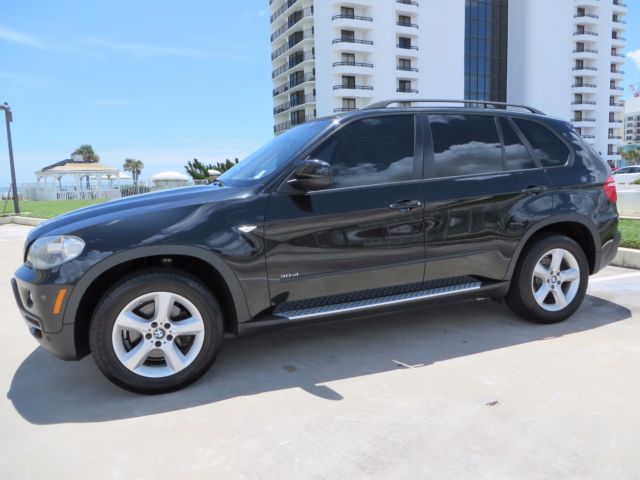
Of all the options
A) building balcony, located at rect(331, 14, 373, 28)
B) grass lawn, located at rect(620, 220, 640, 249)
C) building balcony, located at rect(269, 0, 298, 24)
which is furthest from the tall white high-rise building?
grass lawn, located at rect(620, 220, 640, 249)

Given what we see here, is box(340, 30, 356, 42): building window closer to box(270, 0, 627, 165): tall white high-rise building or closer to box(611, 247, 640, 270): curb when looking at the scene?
box(270, 0, 627, 165): tall white high-rise building

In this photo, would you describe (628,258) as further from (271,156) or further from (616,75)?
(616,75)

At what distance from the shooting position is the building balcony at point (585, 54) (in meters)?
67.5

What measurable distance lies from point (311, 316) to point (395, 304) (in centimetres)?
65

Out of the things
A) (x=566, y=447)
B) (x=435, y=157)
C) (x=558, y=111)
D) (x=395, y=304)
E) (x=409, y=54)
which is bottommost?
(x=566, y=447)

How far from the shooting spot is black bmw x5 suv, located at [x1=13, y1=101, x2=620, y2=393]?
9.62 ft

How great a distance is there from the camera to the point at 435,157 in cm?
376

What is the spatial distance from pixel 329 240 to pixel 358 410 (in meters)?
1.11

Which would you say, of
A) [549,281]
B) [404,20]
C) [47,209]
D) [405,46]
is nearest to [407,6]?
[404,20]

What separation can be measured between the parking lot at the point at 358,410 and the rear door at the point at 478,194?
67cm

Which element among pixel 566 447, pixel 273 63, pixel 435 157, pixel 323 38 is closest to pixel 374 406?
pixel 566 447

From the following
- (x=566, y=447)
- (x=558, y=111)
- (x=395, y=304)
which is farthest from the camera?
(x=558, y=111)

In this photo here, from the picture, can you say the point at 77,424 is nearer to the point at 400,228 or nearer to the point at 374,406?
the point at 374,406

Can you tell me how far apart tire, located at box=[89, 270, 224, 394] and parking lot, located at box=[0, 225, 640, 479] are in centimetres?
16
